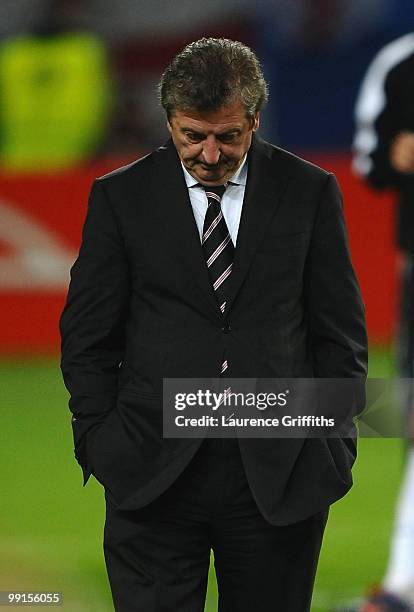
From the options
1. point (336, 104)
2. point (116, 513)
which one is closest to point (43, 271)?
point (336, 104)

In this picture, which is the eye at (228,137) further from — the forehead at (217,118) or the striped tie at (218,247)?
the striped tie at (218,247)

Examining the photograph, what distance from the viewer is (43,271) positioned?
7906mm

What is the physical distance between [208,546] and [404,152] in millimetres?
2350

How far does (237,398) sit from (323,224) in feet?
1.27

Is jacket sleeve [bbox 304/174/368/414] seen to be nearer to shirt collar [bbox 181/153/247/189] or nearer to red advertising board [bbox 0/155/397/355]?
shirt collar [bbox 181/153/247/189]

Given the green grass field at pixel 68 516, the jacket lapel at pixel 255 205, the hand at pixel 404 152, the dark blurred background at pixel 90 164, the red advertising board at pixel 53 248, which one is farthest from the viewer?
the red advertising board at pixel 53 248

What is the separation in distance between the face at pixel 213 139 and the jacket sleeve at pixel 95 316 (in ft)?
0.67

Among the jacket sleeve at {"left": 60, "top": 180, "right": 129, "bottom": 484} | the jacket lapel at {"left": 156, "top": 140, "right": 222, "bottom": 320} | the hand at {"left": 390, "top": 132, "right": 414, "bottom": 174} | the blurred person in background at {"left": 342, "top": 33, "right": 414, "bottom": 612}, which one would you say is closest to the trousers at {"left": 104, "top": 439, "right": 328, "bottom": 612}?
the jacket sleeve at {"left": 60, "top": 180, "right": 129, "bottom": 484}

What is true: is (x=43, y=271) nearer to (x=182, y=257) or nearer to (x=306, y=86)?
(x=306, y=86)

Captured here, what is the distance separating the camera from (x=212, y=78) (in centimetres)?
252

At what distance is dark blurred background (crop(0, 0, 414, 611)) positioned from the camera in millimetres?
5047

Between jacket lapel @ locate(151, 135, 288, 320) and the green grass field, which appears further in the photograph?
the green grass field

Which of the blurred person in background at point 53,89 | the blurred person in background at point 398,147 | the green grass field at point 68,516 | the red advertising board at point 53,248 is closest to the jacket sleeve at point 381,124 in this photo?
the blurred person in background at point 398,147

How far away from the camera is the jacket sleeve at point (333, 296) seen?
269 centimetres
